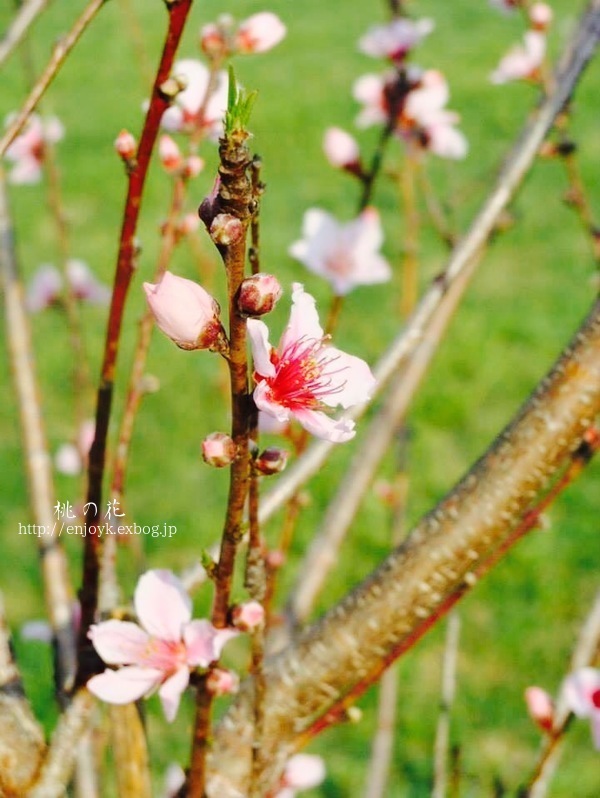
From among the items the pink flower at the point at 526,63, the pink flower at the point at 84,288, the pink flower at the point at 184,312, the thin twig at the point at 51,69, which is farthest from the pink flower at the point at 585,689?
the pink flower at the point at 84,288

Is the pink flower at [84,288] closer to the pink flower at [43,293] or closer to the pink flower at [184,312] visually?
the pink flower at [43,293]

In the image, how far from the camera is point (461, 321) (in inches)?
164

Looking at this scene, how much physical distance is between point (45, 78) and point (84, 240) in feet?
14.5

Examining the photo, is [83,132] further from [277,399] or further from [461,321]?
[277,399]

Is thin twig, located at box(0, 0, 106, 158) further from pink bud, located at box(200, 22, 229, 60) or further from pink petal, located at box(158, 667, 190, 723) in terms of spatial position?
pink petal, located at box(158, 667, 190, 723)

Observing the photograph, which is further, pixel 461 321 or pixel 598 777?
pixel 461 321

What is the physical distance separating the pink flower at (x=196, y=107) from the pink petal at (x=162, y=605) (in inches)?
20.2

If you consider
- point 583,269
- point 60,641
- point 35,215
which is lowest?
point 60,641

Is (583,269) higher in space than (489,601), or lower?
higher

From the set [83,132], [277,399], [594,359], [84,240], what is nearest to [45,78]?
[277,399]

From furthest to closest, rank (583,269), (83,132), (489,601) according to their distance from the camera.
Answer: (83,132), (583,269), (489,601)

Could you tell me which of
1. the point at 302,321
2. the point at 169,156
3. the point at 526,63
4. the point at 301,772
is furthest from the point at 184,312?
the point at 526,63

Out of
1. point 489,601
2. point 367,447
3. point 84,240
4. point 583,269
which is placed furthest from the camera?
point 84,240

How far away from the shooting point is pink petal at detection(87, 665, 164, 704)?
717 mm
